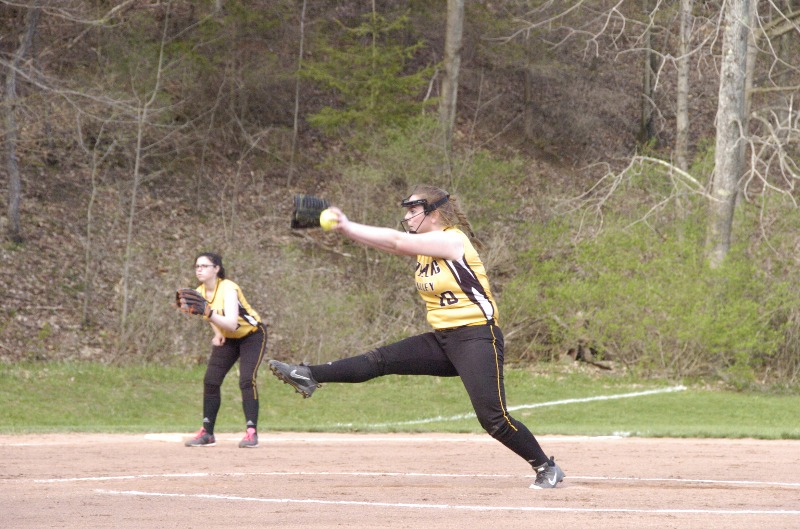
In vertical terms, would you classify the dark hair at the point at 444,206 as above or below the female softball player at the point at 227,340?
above

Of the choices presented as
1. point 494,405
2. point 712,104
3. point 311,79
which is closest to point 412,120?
point 311,79

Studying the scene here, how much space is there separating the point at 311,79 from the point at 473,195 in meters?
9.84

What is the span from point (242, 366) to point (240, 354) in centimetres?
16

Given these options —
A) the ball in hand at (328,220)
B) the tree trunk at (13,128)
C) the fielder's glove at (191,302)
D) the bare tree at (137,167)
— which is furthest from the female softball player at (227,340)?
the tree trunk at (13,128)

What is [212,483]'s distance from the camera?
7535 millimetres

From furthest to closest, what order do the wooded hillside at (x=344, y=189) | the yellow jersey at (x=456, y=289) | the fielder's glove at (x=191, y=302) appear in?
1. the wooded hillside at (x=344, y=189)
2. the fielder's glove at (x=191, y=302)
3. the yellow jersey at (x=456, y=289)

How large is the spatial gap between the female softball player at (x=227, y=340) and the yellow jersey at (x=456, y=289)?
3.55 m

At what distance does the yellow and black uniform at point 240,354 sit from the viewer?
10.3 metres

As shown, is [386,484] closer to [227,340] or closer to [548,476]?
[548,476]

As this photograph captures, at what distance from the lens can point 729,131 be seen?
2192 cm

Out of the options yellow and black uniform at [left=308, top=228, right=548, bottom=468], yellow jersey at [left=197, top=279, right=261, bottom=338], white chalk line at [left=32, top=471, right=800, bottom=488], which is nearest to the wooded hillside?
yellow jersey at [left=197, top=279, right=261, bottom=338]

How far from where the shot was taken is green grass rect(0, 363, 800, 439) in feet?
49.5

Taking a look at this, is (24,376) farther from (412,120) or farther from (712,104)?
(712,104)

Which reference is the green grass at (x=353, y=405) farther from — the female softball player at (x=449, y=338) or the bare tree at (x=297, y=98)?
the bare tree at (x=297, y=98)
